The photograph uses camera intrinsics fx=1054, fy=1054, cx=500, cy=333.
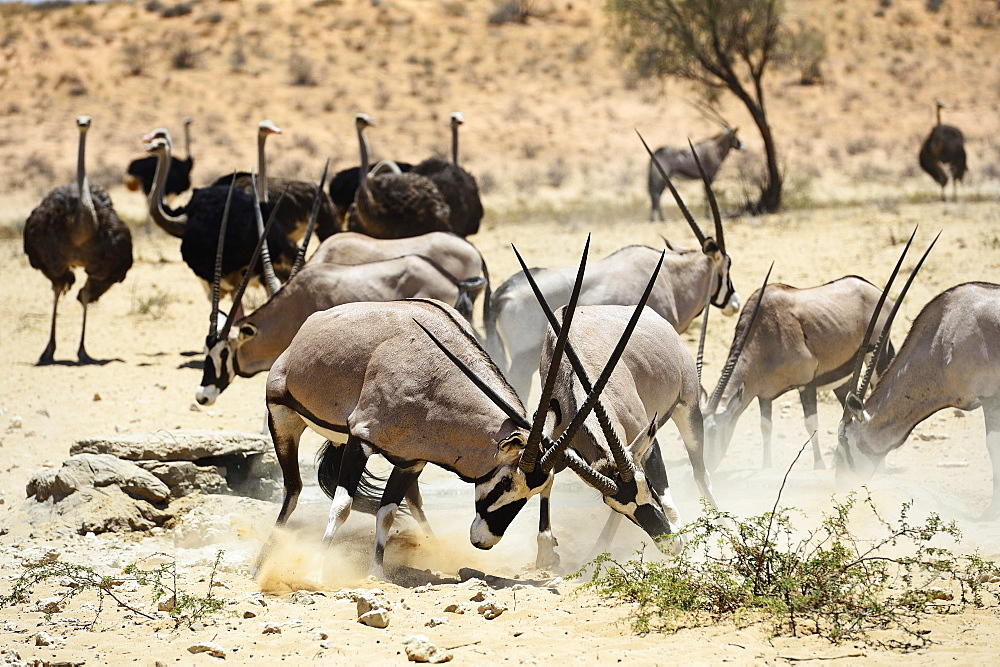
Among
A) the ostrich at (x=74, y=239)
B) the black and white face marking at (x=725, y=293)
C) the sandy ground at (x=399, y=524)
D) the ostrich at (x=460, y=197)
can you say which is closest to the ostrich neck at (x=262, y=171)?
the ostrich at (x=74, y=239)

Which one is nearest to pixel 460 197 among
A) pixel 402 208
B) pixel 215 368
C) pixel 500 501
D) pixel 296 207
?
pixel 402 208

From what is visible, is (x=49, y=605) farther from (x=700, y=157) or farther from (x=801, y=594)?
(x=700, y=157)

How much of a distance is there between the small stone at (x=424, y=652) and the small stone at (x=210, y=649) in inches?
27.1

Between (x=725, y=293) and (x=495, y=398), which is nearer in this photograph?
(x=495, y=398)

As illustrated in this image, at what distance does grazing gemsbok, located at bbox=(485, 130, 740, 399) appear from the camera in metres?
7.53

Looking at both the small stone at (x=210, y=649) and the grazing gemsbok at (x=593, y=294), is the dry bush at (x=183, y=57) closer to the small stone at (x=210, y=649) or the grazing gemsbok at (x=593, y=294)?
the grazing gemsbok at (x=593, y=294)

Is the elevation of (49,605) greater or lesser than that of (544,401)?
lesser

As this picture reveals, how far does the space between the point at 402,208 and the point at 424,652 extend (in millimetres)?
Answer: 8249

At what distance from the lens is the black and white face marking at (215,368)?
7.28 m

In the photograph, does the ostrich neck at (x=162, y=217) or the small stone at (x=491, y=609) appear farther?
the ostrich neck at (x=162, y=217)

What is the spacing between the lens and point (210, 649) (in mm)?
3826

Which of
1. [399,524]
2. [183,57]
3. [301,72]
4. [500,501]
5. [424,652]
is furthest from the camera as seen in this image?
[183,57]

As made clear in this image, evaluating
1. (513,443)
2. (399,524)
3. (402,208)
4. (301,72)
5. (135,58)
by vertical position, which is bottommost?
(399,524)

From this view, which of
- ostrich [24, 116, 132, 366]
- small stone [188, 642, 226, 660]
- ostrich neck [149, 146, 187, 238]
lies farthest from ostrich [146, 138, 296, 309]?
small stone [188, 642, 226, 660]
